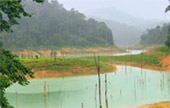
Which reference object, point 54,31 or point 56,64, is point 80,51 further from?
point 56,64

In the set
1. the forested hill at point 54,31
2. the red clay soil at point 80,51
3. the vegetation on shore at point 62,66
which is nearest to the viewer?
the vegetation on shore at point 62,66

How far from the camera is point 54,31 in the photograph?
7488 cm

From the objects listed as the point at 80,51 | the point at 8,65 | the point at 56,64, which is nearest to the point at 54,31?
the point at 80,51

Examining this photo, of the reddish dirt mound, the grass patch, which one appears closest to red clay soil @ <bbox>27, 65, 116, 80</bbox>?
the grass patch

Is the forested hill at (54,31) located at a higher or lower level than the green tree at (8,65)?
higher

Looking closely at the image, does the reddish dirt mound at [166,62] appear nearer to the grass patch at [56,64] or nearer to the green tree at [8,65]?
the grass patch at [56,64]

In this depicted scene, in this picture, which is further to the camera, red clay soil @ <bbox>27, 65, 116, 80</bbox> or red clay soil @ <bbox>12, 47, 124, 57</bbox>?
red clay soil @ <bbox>12, 47, 124, 57</bbox>

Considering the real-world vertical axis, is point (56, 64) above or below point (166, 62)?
above

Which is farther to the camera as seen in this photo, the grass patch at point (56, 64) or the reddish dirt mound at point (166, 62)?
the reddish dirt mound at point (166, 62)

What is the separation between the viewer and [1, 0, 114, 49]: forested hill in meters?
62.5

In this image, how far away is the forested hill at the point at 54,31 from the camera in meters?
62.5

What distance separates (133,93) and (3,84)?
13.4 meters

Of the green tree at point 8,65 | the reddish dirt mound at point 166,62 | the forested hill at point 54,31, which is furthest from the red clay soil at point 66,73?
the forested hill at point 54,31

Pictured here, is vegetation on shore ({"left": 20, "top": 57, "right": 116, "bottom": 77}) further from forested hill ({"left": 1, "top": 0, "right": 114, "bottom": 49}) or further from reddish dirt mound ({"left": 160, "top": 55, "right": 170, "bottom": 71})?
forested hill ({"left": 1, "top": 0, "right": 114, "bottom": 49})
